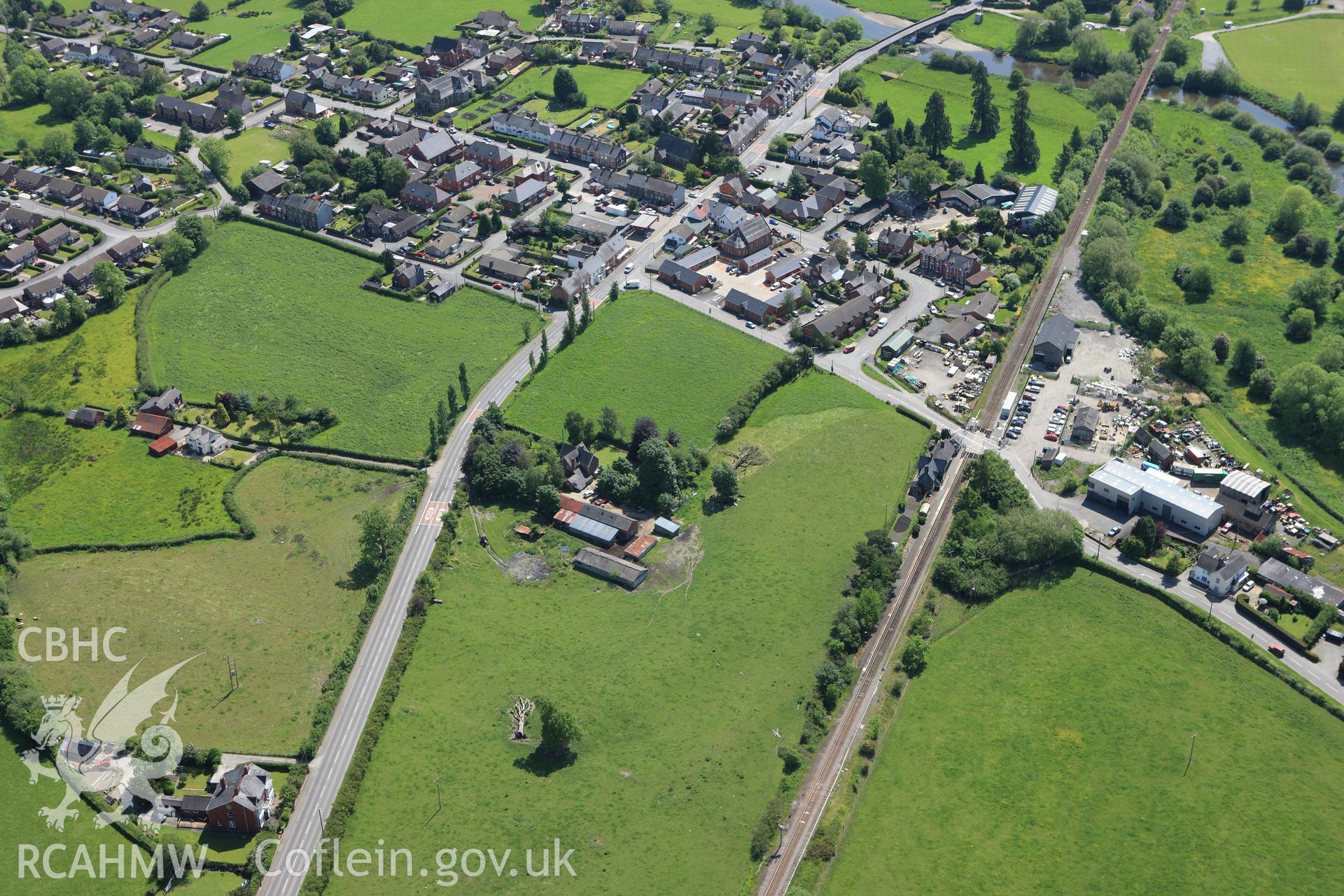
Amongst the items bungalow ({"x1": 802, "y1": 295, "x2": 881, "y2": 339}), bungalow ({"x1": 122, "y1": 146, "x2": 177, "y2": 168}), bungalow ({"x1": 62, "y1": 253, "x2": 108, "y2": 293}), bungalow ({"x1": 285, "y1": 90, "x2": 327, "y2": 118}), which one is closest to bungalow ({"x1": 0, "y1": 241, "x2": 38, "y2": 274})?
bungalow ({"x1": 62, "y1": 253, "x2": 108, "y2": 293})

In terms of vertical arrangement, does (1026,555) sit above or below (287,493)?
above

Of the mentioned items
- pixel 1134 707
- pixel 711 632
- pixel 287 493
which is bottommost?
pixel 287 493

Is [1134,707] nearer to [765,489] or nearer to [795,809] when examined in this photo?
[795,809]

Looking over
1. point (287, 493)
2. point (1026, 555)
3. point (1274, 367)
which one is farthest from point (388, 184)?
point (1274, 367)

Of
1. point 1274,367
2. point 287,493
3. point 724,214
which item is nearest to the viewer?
point 287,493

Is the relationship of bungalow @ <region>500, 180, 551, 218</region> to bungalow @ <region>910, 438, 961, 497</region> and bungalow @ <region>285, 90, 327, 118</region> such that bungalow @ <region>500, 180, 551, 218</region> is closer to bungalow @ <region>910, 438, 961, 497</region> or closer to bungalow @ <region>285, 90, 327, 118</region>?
bungalow @ <region>285, 90, 327, 118</region>

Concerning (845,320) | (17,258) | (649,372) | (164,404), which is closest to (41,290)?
(17,258)
